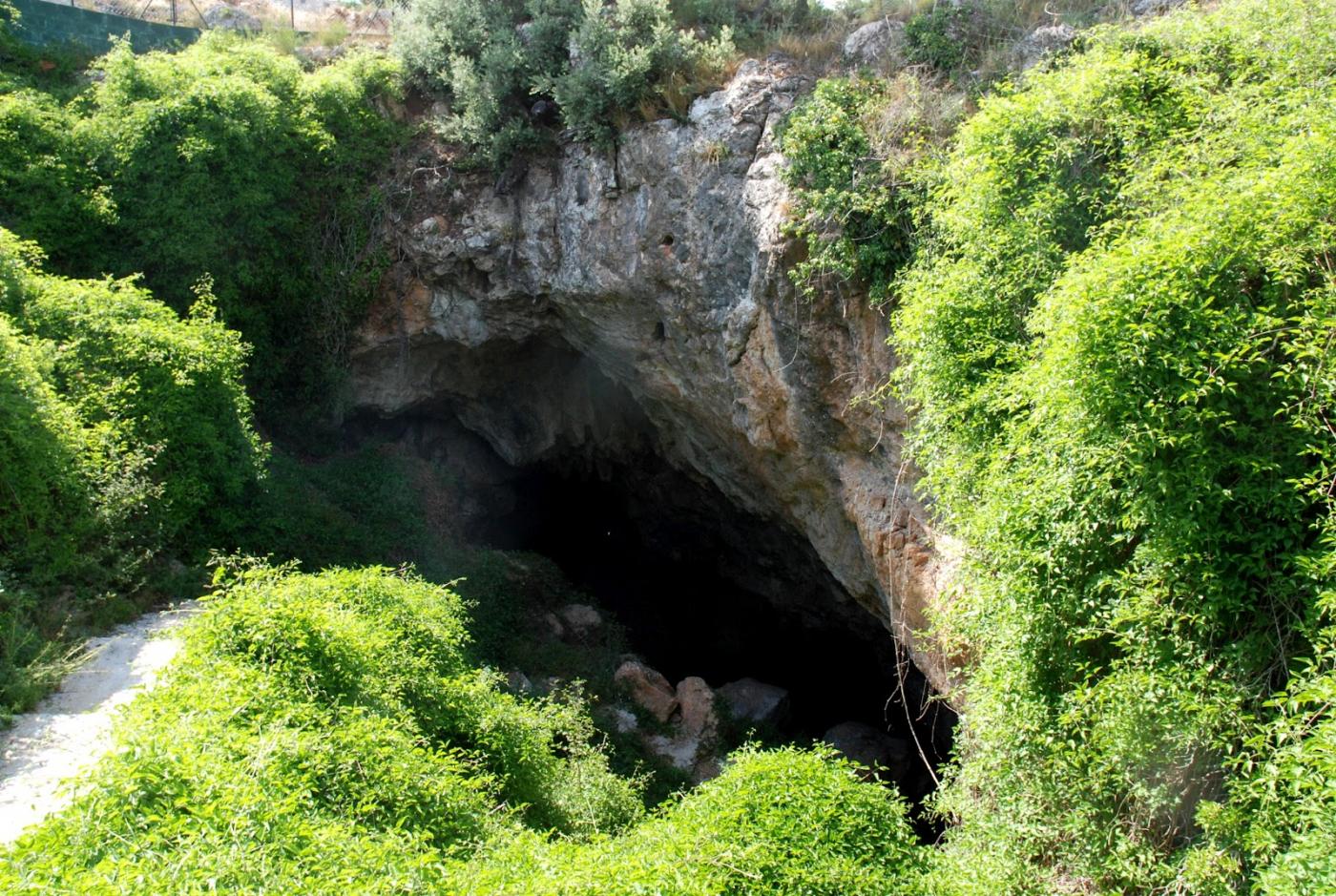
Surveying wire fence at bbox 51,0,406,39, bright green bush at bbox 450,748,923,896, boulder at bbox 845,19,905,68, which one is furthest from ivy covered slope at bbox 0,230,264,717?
boulder at bbox 845,19,905,68

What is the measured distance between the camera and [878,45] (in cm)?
1136

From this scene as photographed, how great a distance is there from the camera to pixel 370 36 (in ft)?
56.1

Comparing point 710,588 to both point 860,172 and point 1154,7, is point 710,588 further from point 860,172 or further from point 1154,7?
point 1154,7

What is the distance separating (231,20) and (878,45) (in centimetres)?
1258

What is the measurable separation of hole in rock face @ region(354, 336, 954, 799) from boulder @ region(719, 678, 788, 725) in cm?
44

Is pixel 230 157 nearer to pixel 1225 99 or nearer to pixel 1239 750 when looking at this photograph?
pixel 1225 99

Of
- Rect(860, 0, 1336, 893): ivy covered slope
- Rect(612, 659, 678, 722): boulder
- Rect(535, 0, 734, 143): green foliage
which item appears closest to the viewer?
Rect(860, 0, 1336, 893): ivy covered slope

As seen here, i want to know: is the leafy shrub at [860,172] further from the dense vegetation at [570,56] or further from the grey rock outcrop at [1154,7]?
the dense vegetation at [570,56]

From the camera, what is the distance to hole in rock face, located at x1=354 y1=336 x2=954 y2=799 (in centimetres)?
1653

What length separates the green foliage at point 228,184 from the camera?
43.4 feet

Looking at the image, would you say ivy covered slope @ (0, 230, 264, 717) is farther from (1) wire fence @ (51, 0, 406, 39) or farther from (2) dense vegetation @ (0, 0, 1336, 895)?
(1) wire fence @ (51, 0, 406, 39)

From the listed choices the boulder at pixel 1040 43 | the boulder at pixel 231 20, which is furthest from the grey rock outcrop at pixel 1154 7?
the boulder at pixel 231 20

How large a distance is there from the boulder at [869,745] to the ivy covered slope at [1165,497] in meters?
7.28

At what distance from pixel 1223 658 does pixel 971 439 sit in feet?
→ 8.63
